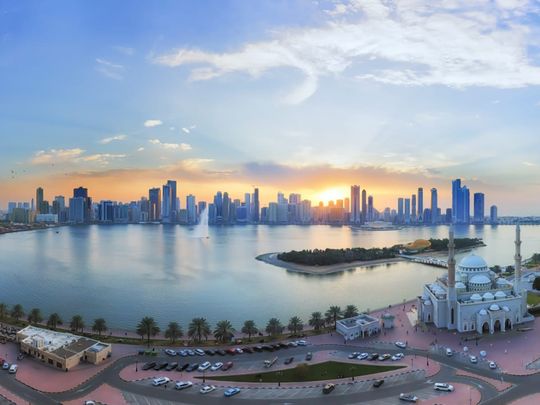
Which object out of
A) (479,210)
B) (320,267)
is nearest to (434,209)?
(479,210)

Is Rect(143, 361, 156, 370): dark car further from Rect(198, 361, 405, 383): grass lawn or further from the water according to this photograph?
the water

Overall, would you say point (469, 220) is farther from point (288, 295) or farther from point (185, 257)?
point (288, 295)

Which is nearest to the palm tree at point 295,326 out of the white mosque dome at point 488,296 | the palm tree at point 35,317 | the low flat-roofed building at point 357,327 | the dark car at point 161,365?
the low flat-roofed building at point 357,327

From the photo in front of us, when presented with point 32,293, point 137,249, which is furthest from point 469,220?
point 32,293

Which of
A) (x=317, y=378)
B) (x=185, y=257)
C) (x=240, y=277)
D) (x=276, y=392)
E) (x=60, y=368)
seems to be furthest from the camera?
(x=185, y=257)

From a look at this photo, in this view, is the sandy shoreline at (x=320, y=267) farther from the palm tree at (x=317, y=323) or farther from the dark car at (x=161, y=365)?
the dark car at (x=161, y=365)

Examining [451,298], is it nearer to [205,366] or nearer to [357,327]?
[357,327]
